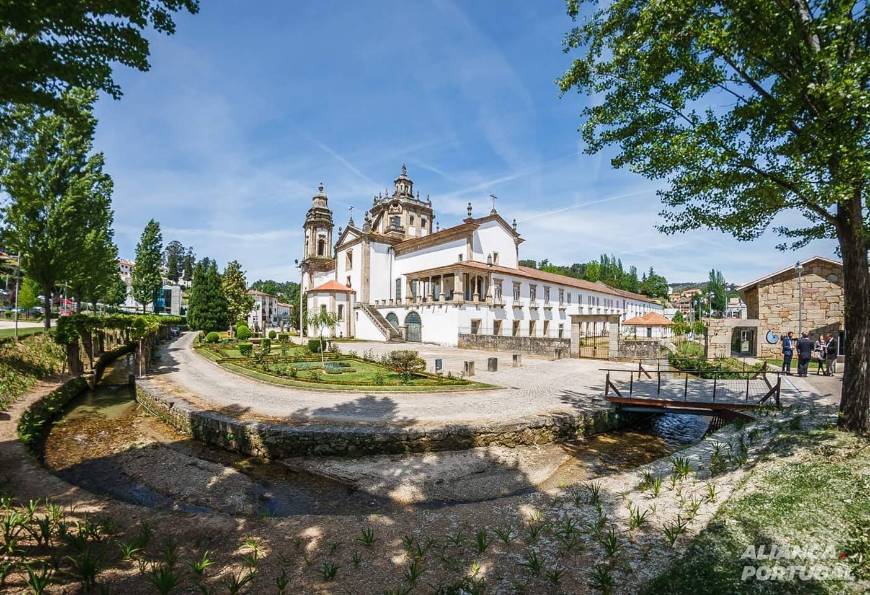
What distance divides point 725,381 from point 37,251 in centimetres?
3251

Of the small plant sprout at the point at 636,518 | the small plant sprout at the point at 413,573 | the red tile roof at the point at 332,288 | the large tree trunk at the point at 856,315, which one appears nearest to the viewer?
the small plant sprout at the point at 413,573

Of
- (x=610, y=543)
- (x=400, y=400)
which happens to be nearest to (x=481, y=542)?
(x=610, y=543)

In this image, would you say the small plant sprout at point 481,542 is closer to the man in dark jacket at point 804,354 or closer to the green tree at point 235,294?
the man in dark jacket at point 804,354

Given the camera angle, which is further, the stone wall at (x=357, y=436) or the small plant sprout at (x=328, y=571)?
the stone wall at (x=357, y=436)

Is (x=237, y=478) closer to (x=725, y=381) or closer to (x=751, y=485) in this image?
(x=751, y=485)

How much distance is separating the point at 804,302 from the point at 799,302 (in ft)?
2.87

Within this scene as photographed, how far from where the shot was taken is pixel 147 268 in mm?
54188

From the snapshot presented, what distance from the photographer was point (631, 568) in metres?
4.10

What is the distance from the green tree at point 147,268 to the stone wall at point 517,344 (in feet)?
162

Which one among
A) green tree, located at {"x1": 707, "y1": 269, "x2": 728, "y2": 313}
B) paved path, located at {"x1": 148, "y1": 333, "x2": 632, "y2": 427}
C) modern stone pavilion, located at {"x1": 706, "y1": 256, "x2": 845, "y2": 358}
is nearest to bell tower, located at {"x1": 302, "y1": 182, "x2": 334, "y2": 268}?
paved path, located at {"x1": 148, "y1": 333, "x2": 632, "y2": 427}

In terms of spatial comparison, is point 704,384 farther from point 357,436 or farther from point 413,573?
point 413,573

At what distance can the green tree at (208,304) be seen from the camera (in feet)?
157

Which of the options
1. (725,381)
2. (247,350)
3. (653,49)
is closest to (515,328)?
(725,381)

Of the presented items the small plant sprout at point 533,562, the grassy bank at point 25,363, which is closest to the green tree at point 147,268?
the grassy bank at point 25,363
